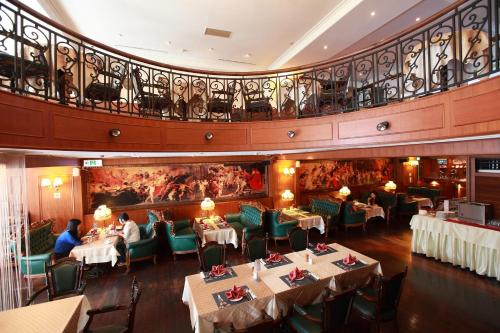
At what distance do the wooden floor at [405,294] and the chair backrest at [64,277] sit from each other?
82 centimetres

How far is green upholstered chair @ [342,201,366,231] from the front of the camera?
8.80 metres

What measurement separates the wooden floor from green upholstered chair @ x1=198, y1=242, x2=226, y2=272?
913mm

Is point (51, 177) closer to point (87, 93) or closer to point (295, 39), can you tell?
point (87, 93)

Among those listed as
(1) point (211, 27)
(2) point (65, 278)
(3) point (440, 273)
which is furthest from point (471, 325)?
(1) point (211, 27)

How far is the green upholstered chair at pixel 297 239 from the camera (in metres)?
5.49

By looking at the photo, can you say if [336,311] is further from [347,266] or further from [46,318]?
[46,318]

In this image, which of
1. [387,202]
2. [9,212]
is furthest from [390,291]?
[387,202]

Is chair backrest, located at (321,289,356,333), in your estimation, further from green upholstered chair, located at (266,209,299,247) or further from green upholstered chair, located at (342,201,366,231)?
green upholstered chair, located at (342,201,366,231)

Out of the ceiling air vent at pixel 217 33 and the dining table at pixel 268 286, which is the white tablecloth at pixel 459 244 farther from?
the ceiling air vent at pixel 217 33

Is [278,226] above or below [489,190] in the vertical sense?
below

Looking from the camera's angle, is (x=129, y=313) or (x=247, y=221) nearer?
(x=129, y=313)

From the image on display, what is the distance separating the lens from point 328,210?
898 centimetres

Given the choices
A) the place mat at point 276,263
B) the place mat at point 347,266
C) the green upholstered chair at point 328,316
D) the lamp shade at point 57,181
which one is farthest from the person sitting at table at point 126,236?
the place mat at point 347,266

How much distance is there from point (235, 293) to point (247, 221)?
519 centimetres
